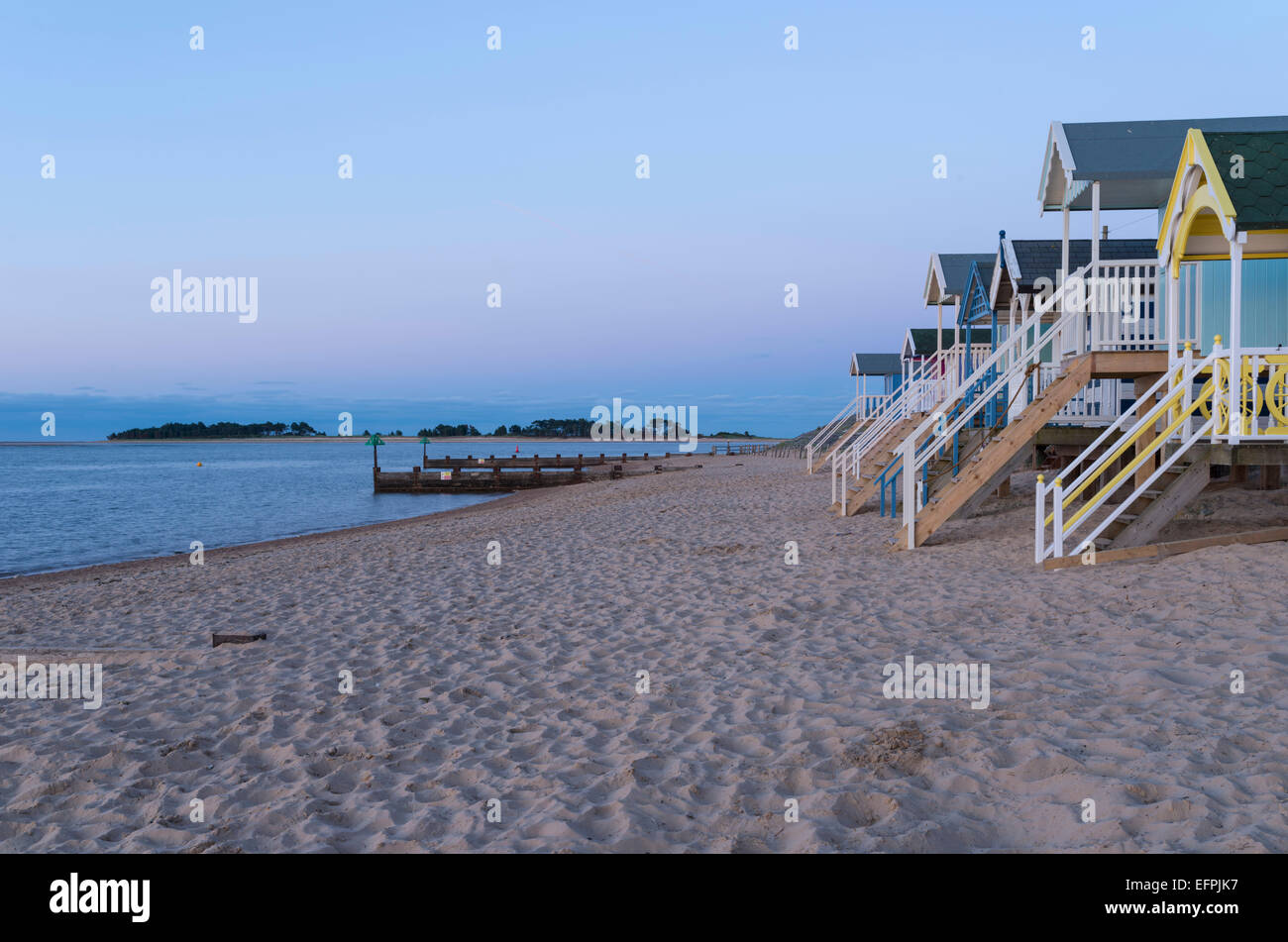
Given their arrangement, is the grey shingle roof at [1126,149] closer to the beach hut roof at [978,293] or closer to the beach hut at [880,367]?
the beach hut roof at [978,293]

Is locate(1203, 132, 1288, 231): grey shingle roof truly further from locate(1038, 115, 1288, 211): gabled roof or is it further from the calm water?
the calm water

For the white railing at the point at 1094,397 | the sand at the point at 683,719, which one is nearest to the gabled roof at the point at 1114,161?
the white railing at the point at 1094,397

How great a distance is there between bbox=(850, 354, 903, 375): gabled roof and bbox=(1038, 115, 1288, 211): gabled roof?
30267mm

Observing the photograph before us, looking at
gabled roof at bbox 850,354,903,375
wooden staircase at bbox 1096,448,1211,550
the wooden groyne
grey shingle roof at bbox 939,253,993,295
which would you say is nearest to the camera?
wooden staircase at bbox 1096,448,1211,550

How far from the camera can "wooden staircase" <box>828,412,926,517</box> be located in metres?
15.8

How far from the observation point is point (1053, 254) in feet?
57.9

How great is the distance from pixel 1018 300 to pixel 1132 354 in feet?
25.1

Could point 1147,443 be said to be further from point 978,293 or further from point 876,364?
point 876,364

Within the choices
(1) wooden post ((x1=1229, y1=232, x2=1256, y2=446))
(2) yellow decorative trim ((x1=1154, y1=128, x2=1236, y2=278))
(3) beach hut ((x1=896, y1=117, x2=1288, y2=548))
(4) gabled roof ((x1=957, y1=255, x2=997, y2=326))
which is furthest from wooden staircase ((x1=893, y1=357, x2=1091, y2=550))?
(4) gabled roof ((x1=957, y1=255, x2=997, y2=326))

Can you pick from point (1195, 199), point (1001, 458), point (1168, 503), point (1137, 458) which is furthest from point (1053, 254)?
point (1168, 503)

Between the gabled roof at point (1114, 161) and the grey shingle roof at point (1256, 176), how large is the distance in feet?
8.26

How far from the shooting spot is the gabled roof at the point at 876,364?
4462 centimetres

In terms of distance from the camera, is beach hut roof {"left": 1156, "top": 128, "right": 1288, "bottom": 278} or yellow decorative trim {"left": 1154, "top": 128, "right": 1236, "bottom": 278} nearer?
beach hut roof {"left": 1156, "top": 128, "right": 1288, "bottom": 278}
